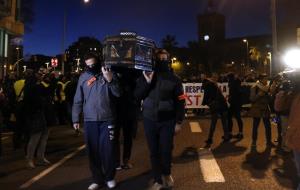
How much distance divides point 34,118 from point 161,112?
355 centimetres

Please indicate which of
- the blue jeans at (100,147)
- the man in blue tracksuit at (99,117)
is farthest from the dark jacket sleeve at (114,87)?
the blue jeans at (100,147)

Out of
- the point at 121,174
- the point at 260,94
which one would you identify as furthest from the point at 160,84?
the point at 260,94

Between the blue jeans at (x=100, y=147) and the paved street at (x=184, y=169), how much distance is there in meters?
0.43

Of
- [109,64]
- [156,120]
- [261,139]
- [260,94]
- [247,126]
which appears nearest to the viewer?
[156,120]

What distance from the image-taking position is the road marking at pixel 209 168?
28.1 feet

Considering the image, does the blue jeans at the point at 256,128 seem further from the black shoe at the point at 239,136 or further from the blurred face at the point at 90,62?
the blurred face at the point at 90,62

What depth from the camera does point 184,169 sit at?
9.56 meters

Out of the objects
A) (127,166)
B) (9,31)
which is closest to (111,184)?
(127,166)

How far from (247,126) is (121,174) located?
892 cm

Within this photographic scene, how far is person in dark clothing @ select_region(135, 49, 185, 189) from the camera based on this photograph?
301 inches

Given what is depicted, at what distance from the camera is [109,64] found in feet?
27.4

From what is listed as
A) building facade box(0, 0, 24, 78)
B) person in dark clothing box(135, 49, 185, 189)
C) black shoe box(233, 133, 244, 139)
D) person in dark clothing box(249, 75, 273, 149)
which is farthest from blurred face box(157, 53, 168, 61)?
building facade box(0, 0, 24, 78)

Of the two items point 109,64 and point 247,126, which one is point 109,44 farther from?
point 247,126

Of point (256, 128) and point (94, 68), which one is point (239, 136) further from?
point (94, 68)
